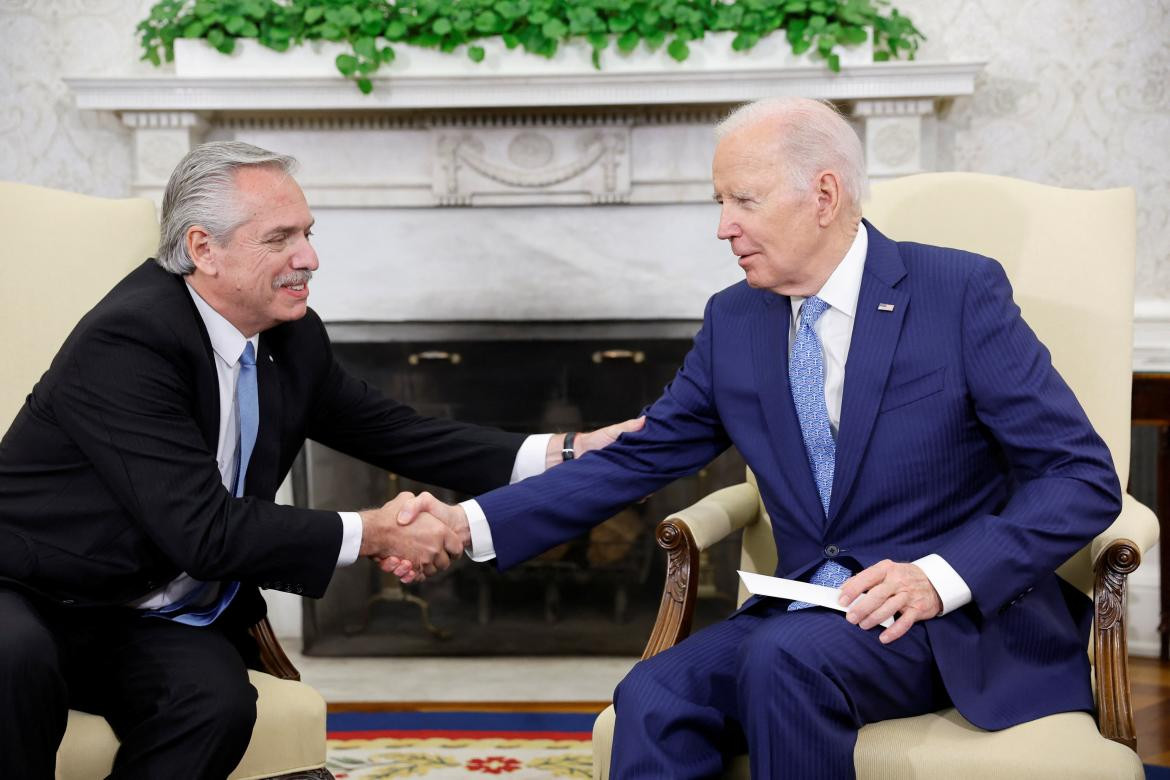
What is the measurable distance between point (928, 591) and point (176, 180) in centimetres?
133

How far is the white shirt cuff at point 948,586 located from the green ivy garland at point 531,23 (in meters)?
1.94

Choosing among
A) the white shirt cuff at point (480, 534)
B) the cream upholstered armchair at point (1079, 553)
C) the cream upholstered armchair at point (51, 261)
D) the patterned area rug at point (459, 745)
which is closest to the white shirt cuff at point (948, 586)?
the cream upholstered armchair at point (1079, 553)

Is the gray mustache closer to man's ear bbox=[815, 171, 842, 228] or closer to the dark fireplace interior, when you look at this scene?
man's ear bbox=[815, 171, 842, 228]

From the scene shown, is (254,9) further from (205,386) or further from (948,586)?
(948,586)

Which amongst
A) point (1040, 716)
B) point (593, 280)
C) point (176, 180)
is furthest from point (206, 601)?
point (593, 280)

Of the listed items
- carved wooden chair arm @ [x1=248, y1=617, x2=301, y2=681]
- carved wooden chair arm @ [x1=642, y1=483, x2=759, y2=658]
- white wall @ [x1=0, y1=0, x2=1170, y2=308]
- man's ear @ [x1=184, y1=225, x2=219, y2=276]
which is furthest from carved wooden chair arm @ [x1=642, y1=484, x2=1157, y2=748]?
white wall @ [x1=0, y1=0, x2=1170, y2=308]

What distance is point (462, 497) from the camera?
12.6ft

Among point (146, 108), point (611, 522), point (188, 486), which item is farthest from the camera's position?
point (611, 522)

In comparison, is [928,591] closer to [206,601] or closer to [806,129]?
[806,129]

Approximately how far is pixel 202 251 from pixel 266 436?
0.32 m

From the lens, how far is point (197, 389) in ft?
6.27

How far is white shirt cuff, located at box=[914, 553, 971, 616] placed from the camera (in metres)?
1.63

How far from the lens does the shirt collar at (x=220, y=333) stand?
6.51ft

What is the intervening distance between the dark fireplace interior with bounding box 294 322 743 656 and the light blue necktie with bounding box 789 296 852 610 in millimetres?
1687
